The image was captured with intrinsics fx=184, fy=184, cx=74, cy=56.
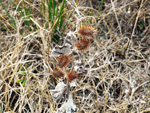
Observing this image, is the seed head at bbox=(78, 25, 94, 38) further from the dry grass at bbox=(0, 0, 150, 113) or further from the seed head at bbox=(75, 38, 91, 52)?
the dry grass at bbox=(0, 0, 150, 113)

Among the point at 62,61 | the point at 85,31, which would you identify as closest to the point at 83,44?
the point at 85,31

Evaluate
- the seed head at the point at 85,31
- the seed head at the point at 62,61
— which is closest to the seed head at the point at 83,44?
the seed head at the point at 85,31

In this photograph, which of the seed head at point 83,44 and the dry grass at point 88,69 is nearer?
the seed head at point 83,44

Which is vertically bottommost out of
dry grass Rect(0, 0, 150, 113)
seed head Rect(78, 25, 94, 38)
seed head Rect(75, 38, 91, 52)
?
dry grass Rect(0, 0, 150, 113)

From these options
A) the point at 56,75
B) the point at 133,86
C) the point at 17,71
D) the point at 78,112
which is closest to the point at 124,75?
the point at 133,86

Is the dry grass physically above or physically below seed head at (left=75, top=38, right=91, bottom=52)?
below

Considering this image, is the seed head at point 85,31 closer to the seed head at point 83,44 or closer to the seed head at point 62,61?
the seed head at point 83,44

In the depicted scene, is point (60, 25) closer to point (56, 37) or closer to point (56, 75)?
point (56, 37)

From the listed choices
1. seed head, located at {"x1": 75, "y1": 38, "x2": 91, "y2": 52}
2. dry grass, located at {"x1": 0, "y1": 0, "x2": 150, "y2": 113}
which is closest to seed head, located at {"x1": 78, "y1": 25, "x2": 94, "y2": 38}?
seed head, located at {"x1": 75, "y1": 38, "x2": 91, "y2": 52}

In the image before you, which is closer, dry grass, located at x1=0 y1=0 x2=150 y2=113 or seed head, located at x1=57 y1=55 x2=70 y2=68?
seed head, located at x1=57 y1=55 x2=70 y2=68
